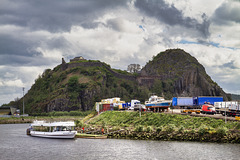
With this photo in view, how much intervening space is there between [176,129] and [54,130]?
31.3m

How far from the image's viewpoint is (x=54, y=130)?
78.2 metres

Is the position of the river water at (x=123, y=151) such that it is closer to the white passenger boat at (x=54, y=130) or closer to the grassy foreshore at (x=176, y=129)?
the grassy foreshore at (x=176, y=129)

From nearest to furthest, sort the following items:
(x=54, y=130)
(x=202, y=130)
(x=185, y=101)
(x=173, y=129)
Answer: (x=202, y=130)
(x=173, y=129)
(x=54, y=130)
(x=185, y=101)

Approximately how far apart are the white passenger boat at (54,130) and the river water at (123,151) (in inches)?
265

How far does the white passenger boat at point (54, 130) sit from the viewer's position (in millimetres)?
74562

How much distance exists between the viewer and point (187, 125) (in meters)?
68.4

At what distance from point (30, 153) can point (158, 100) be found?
5288cm

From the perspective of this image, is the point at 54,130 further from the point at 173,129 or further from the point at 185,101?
the point at 185,101

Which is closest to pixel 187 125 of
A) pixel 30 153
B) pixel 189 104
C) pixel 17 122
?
pixel 30 153

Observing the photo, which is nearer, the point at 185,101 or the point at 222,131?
the point at 222,131

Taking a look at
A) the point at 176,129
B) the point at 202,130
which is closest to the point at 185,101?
the point at 176,129

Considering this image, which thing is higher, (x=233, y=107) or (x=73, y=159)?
(x=233, y=107)

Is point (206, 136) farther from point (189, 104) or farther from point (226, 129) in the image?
point (189, 104)

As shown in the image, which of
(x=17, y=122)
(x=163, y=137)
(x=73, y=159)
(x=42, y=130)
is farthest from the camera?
(x=17, y=122)
